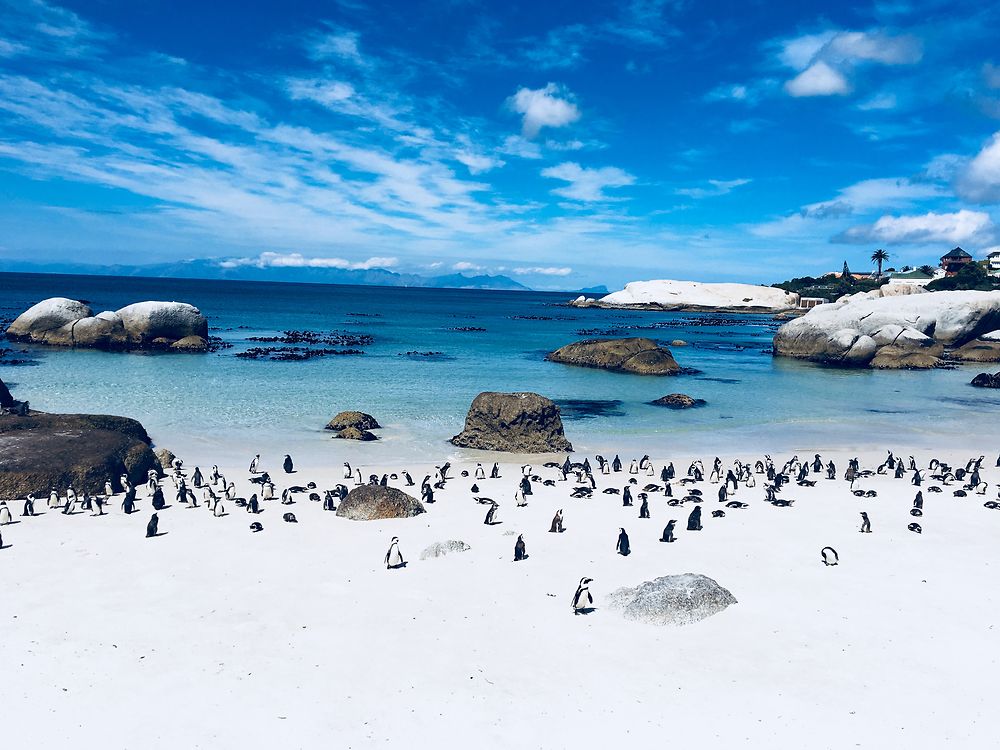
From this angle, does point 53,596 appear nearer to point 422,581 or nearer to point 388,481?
point 422,581

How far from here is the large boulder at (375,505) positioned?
16.6 metres

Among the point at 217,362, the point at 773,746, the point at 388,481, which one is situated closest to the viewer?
the point at 773,746

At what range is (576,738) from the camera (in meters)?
8.41

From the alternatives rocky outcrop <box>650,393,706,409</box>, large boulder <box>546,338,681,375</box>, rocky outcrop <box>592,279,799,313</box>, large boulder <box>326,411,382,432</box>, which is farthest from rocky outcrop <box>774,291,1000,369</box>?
rocky outcrop <box>592,279,799,313</box>

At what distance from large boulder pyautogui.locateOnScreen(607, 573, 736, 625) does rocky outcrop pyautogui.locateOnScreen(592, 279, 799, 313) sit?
6001 inches

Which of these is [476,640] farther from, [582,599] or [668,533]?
[668,533]

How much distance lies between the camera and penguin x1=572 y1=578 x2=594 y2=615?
11.6m

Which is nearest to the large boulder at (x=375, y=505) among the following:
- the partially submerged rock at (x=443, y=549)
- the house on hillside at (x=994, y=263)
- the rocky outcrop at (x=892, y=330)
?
the partially submerged rock at (x=443, y=549)

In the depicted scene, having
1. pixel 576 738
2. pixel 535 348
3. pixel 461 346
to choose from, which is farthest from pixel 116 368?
pixel 576 738

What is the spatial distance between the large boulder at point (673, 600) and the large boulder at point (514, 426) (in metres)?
13.9

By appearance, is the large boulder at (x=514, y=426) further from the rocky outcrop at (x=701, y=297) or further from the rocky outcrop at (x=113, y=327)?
the rocky outcrop at (x=701, y=297)

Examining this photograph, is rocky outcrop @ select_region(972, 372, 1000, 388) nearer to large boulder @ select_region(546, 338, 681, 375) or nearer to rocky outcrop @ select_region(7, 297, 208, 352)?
large boulder @ select_region(546, 338, 681, 375)

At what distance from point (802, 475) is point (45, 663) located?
19.8m

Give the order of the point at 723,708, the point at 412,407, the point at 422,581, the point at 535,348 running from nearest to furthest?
1. the point at 723,708
2. the point at 422,581
3. the point at 412,407
4. the point at 535,348
